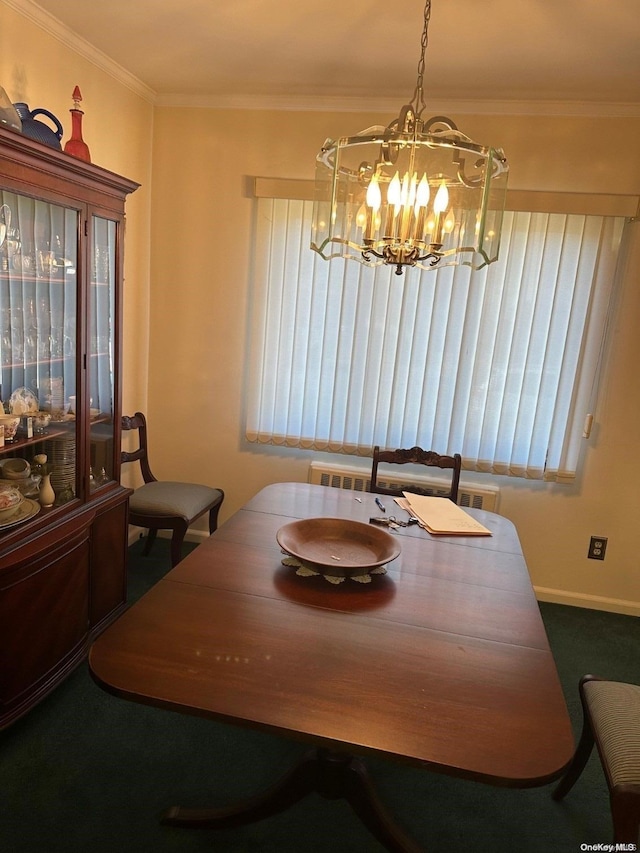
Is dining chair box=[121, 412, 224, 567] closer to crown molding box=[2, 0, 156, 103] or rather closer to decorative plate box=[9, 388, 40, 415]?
decorative plate box=[9, 388, 40, 415]

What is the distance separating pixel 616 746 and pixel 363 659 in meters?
0.73

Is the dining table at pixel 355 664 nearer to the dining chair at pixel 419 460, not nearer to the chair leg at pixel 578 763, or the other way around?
the chair leg at pixel 578 763

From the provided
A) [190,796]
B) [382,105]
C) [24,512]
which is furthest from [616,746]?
[382,105]

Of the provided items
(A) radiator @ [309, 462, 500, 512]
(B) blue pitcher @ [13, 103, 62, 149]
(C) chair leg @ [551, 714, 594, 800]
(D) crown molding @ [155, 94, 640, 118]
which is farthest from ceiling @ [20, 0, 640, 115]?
(C) chair leg @ [551, 714, 594, 800]

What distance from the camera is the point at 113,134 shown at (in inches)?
112

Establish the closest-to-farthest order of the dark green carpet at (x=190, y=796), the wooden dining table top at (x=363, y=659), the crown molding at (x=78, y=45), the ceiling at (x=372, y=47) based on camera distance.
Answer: the wooden dining table top at (x=363, y=659) < the dark green carpet at (x=190, y=796) < the ceiling at (x=372, y=47) < the crown molding at (x=78, y=45)

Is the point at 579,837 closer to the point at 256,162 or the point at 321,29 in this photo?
the point at 321,29

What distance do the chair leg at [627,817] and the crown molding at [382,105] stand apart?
2.78 metres

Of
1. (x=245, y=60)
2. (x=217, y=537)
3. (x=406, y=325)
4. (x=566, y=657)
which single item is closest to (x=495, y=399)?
(x=406, y=325)

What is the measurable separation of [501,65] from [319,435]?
6.36ft

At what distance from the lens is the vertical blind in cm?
287

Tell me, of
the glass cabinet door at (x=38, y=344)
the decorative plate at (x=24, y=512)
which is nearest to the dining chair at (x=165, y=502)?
the glass cabinet door at (x=38, y=344)

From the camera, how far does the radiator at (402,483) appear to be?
3061 mm

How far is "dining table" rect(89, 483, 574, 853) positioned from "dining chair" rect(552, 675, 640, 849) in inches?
10.5
